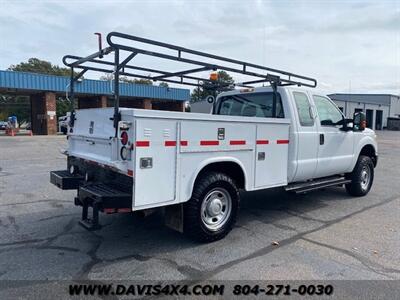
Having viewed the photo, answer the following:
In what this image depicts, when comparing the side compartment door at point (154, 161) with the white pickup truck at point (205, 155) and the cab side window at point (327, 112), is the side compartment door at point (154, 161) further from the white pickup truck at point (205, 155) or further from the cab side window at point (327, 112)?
the cab side window at point (327, 112)

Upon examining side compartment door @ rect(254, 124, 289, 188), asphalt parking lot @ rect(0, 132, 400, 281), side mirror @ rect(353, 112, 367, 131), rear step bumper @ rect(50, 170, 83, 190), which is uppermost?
side mirror @ rect(353, 112, 367, 131)

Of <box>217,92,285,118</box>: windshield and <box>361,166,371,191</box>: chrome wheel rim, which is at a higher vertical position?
<box>217,92,285,118</box>: windshield

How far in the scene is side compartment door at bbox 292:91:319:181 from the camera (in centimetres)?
563

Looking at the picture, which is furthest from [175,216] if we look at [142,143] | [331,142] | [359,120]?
[359,120]

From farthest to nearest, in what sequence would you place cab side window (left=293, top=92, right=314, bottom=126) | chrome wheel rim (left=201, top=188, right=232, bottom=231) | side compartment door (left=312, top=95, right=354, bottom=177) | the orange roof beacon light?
side compartment door (left=312, top=95, right=354, bottom=177) < the orange roof beacon light < cab side window (left=293, top=92, right=314, bottom=126) < chrome wheel rim (left=201, top=188, right=232, bottom=231)

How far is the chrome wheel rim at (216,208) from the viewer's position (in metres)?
4.48

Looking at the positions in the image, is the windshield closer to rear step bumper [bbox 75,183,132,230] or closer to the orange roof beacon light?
the orange roof beacon light

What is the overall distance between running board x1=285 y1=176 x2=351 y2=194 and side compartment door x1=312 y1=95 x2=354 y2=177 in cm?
12

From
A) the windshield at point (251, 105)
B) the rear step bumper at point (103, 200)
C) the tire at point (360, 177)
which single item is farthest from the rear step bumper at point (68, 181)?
the tire at point (360, 177)

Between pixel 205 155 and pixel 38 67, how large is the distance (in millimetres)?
63418

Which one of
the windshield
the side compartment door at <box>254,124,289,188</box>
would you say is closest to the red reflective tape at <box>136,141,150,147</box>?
the side compartment door at <box>254,124,289,188</box>

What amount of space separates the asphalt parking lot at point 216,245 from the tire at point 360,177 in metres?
0.44

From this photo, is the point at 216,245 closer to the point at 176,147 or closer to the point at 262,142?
the point at 176,147

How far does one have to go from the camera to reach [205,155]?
425 cm
